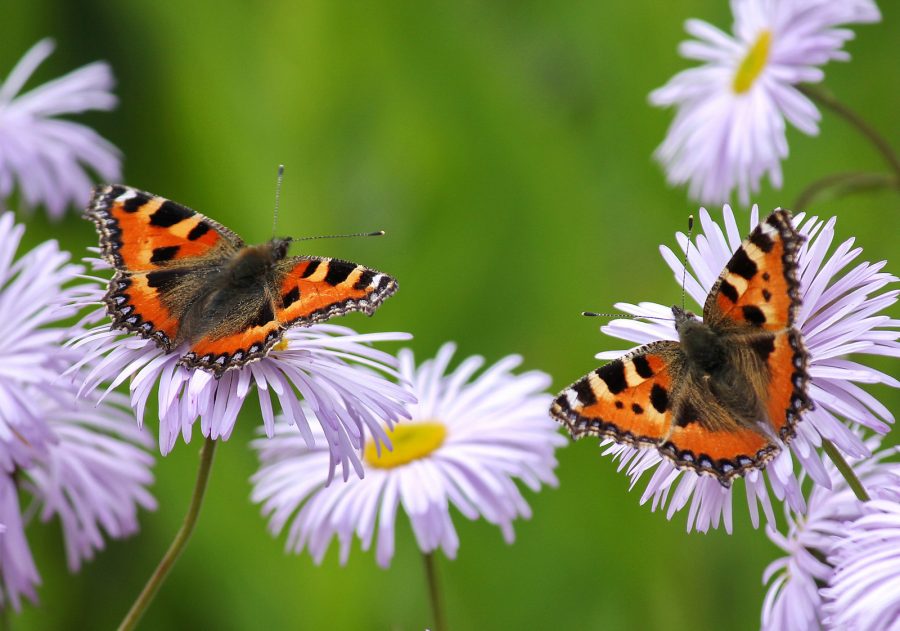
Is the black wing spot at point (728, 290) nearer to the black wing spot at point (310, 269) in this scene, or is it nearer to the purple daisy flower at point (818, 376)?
the purple daisy flower at point (818, 376)

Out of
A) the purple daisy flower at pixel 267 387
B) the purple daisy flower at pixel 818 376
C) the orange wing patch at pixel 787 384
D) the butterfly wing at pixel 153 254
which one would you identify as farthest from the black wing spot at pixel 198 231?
the orange wing patch at pixel 787 384

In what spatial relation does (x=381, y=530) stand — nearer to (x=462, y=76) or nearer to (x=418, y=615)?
(x=418, y=615)

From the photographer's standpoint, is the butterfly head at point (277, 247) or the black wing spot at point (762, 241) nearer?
the black wing spot at point (762, 241)

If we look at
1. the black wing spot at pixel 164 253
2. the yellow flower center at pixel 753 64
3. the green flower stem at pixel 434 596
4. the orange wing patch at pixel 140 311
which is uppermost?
the yellow flower center at pixel 753 64

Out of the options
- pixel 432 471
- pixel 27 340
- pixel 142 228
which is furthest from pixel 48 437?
pixel 432 471

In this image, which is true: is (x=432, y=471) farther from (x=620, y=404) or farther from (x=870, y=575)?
(x=870, y=575)

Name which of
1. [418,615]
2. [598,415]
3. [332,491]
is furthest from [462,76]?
[598,415]
